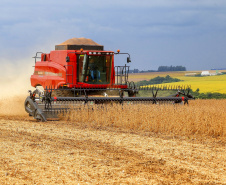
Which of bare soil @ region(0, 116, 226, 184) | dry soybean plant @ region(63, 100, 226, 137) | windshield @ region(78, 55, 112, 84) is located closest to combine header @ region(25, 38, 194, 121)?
windshield @ region(78, 55, 112, 84)

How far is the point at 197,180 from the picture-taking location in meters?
5.84

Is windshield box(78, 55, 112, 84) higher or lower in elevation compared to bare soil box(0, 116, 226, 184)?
higher

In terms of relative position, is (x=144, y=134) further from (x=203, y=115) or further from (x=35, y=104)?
(x=35, y=104)

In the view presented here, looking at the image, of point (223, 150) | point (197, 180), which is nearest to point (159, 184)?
point (197, 180)

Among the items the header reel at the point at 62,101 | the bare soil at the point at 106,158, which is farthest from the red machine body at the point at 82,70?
the bare soil at the point at 106,158

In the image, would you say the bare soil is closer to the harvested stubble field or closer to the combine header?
the harvested stubble field

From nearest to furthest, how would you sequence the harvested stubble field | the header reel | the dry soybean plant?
1. the harvested stubble field
2. the dry soybean plant
3. the header reel

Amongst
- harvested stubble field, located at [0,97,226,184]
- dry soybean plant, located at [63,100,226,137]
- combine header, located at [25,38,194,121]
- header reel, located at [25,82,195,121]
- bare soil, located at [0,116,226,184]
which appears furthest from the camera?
combine header, located at [25,38,194,121]

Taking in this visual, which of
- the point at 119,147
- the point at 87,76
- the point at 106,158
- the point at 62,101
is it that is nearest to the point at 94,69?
the point at 87,76

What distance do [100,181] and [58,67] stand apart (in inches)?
394

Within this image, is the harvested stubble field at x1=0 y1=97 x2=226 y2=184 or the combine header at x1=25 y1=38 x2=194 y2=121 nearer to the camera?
the harvested stubble field at x1=0 y1=97 x2=226 y2=184

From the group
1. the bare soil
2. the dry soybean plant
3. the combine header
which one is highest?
the combine header

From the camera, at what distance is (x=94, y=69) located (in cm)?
1505

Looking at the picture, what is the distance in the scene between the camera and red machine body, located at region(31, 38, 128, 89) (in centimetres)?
1480
